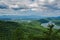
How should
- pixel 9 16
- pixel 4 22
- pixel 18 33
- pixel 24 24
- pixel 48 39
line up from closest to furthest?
pixel 48 39, pixel 18 33, pixel 9 16, pixel 4 22, pixel 24 24

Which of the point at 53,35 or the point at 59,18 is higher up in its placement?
the point at 53,35

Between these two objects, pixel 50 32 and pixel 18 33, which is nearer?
pixel 50 32

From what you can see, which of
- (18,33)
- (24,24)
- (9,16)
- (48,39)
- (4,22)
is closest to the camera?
(48,39)

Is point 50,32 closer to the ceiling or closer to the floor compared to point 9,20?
closer to the ceiling

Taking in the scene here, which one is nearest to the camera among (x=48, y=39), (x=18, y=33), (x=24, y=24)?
(x=48, y=39)

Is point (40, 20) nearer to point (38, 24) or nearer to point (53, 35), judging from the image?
point (38, 24)

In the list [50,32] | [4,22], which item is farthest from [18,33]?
[4,22]

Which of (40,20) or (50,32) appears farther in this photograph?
(40,20)

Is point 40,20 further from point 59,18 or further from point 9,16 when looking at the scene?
point 9,16

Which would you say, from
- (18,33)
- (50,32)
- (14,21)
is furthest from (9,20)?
(50,32)
